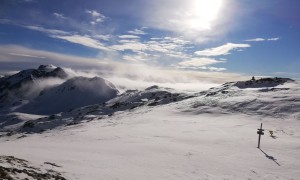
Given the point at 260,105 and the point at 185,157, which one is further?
the point at 260,105

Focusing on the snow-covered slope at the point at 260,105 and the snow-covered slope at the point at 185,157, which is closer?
the snow-covered slope at the point at 185,157

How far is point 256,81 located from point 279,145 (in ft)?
280

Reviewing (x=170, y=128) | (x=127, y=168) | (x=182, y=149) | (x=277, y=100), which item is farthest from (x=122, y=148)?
(x=277, y=100)

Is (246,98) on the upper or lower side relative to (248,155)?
upper

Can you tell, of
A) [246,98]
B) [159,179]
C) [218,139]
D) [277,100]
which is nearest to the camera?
[159,179]

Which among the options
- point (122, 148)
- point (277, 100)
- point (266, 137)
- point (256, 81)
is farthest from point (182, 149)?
point (256, 81)

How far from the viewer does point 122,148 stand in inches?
1262

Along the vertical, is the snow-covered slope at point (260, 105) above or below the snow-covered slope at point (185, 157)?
above

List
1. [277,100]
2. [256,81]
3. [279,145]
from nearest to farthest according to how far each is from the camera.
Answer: [279,145] < [277,100] < [256,81]

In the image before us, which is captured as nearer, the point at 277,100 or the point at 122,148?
the point at 122,148

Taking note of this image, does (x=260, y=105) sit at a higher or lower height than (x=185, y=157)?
higher

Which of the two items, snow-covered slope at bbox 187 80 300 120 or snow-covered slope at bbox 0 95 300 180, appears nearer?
snow-covered slope at bbox 0 95 300 180

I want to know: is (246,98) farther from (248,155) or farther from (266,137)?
(248,155)

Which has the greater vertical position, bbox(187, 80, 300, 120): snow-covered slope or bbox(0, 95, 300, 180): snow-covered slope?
bbox(187, 80, 300, 120): snow-covered slope
